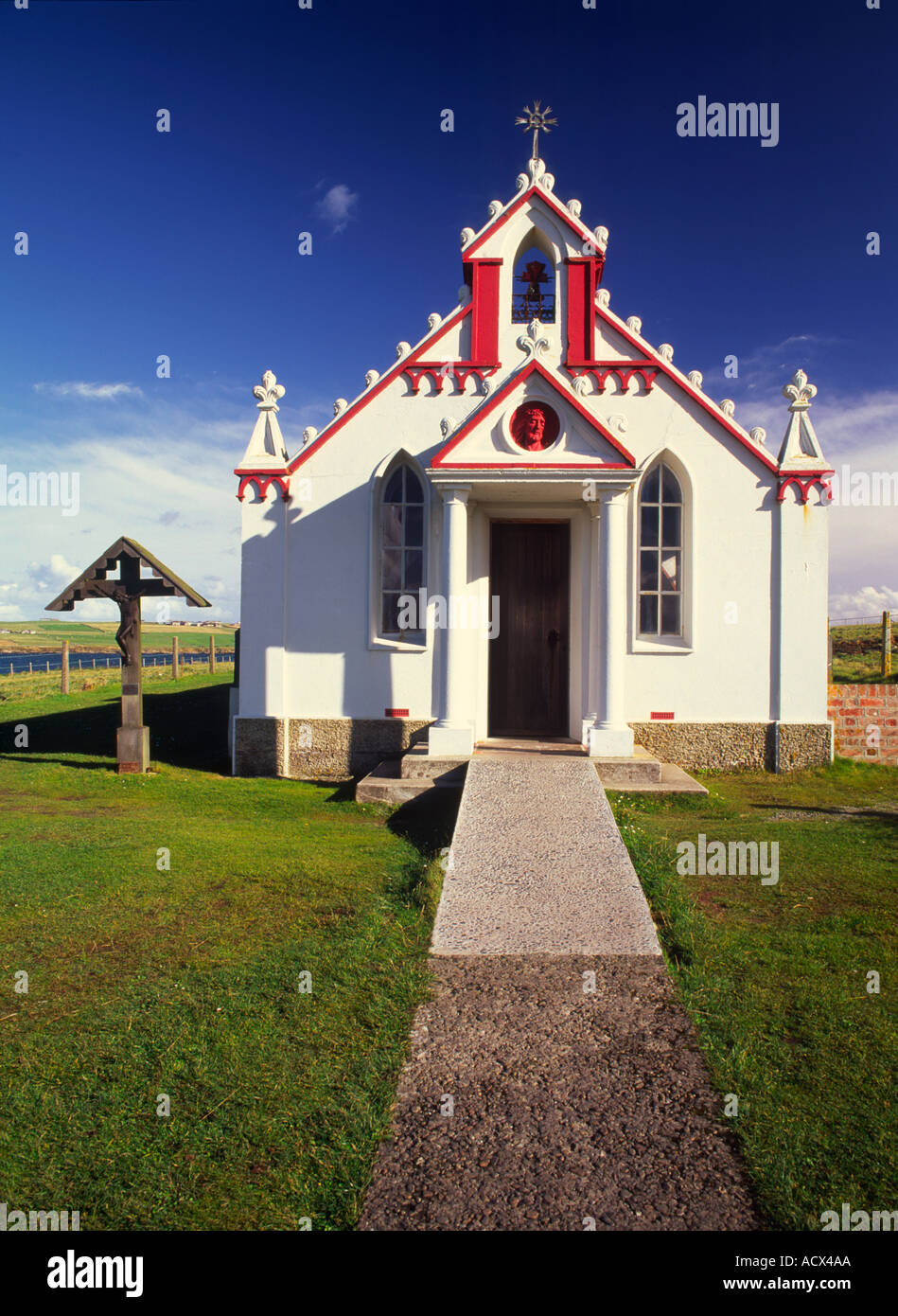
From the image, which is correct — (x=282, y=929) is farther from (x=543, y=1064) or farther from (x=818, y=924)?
(x=818, y=924)

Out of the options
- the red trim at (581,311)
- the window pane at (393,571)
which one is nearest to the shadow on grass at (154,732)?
the window pane at (393,571)

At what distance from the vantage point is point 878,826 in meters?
8.21

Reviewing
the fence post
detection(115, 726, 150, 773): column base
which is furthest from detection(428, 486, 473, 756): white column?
the fence post

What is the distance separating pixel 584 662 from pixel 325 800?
4.11 metres

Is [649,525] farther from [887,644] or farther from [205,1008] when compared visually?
[887,644]

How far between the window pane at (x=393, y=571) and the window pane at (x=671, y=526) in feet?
12.9

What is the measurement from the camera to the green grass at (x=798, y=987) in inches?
116

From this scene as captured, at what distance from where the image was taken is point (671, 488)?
11406 mm

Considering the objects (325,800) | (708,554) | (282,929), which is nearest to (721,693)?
(708,554)

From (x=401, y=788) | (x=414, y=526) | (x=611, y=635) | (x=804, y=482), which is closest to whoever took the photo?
(x=401, y=788)

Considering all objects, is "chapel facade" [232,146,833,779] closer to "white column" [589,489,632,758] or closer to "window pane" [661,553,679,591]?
"window pane" [661,553,679,591]

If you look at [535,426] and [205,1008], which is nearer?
[205,1008]

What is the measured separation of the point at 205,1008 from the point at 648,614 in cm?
892

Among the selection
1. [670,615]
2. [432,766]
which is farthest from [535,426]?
[432,766]
